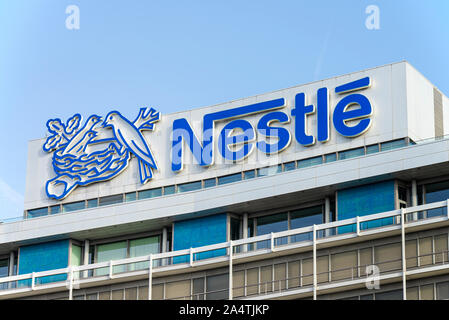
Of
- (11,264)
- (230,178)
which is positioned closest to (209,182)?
(230,178)

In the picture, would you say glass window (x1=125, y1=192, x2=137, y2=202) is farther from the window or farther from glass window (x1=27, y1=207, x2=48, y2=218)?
glass window (x1=27, y1=207, x2=48, y2=218)

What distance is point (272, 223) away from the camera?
62719 mm

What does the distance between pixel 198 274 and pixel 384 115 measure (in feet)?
51.1

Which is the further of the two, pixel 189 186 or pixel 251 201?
pixel 189 186

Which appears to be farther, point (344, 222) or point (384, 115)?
point (384, 115)

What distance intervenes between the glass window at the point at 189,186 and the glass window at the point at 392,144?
13490mm

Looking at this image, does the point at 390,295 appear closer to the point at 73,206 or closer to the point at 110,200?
the point at 110,200

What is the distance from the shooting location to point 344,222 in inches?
2188

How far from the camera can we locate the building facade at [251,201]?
5541 centimetres

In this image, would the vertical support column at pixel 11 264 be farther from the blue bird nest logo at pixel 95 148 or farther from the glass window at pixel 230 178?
the glass window at pixel 230 178

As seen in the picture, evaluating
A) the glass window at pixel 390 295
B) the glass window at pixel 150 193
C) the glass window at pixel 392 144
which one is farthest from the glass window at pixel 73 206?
the glass window at pixel 390 295

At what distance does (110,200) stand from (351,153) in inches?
735

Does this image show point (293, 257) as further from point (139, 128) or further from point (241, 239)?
point (139, 128)
